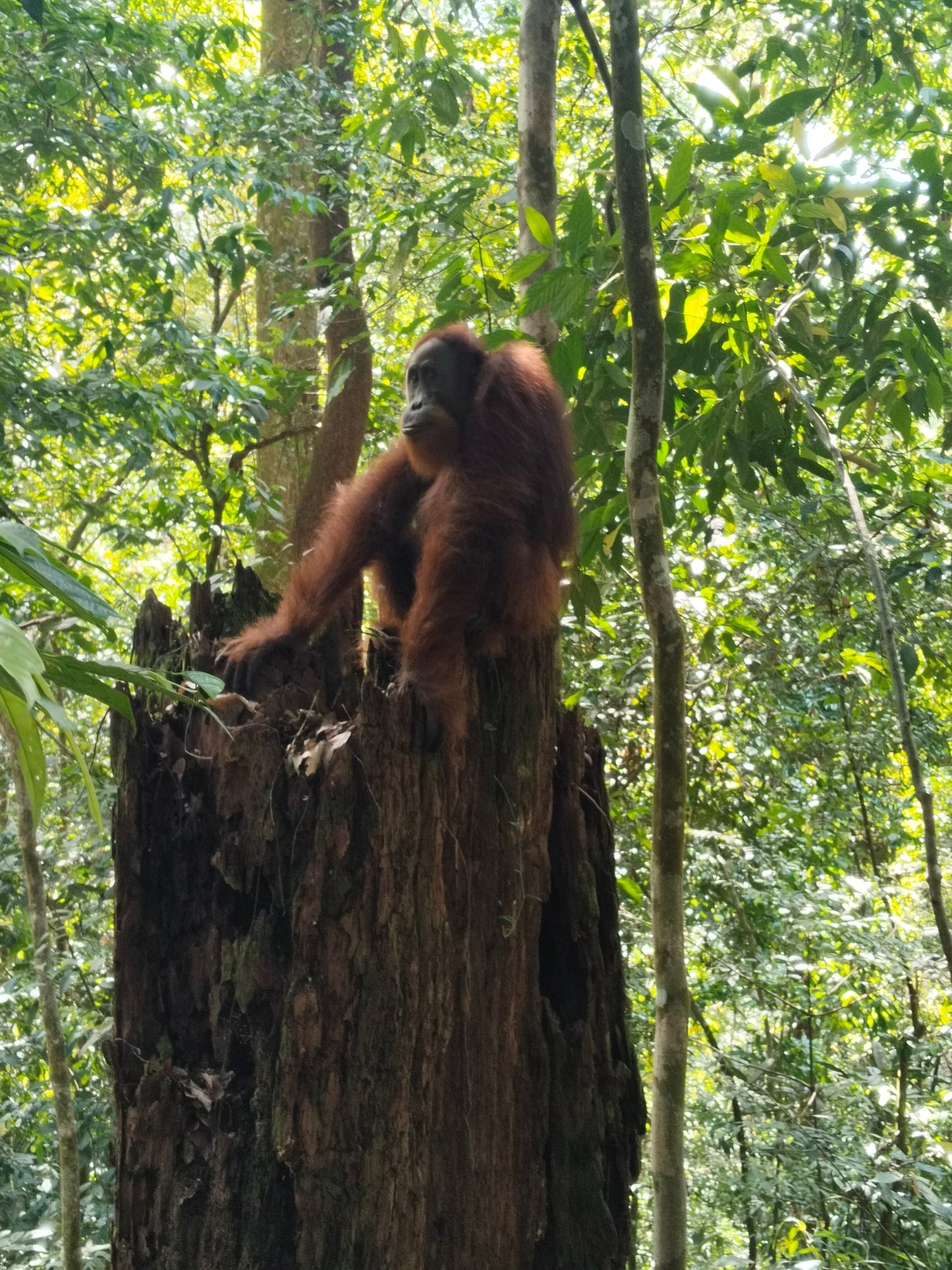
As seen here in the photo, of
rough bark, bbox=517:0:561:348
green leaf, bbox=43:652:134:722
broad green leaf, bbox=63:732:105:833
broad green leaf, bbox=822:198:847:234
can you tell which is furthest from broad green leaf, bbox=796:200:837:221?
broad green leaf, bbox=63:732:105:833

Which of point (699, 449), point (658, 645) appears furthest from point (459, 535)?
point (699, 449)

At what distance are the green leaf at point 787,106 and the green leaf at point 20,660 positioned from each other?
2718 millimetres

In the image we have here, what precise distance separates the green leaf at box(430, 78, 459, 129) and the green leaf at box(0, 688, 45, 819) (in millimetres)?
3814

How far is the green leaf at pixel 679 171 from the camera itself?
8.47 ft

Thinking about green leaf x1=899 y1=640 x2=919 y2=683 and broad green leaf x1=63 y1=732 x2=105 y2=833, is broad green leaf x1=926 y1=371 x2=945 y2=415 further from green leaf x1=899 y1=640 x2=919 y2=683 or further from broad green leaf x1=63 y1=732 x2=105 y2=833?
broad green leaf x1=63 y1=732 x2=105 y2=833

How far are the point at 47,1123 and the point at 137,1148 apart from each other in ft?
8.15

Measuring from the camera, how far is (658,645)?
261 centimetres

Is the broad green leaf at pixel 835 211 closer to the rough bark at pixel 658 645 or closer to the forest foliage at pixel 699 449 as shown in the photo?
the forest foliage at pixel 699 449

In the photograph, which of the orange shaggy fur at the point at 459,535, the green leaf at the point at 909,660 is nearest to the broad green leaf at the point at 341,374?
the orange shaggy fur at the point at 459,535

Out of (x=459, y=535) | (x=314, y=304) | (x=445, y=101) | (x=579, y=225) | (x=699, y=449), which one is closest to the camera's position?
(x=579, y=225)

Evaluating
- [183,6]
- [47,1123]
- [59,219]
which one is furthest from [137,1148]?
[183,6]

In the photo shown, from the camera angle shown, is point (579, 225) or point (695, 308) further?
point (695, 308)

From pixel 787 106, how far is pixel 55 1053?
4.03 meters

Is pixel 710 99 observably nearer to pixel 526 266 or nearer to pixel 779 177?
pixel 779 177
